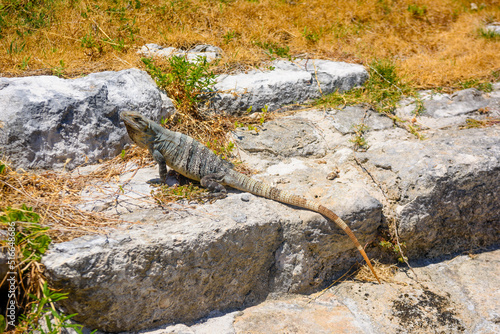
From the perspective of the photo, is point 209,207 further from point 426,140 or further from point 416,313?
point 426,140

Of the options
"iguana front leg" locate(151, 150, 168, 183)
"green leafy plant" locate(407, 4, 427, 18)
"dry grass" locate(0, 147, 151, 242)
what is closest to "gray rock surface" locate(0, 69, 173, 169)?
"dry grass" locate(0, 147, 151, 242)

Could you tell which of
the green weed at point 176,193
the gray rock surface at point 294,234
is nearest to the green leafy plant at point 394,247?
the gray rock surface at point 294,234

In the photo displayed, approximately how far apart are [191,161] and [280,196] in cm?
97

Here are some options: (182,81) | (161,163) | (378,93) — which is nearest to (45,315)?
(161,163)

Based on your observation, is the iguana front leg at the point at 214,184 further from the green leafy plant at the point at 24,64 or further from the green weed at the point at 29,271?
the green leafy plant at the point at 24,64

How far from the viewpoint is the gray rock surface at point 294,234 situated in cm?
291

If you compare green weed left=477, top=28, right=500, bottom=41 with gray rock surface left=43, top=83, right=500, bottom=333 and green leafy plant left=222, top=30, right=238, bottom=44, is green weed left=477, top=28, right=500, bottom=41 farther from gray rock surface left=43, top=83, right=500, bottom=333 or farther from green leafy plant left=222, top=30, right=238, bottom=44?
green leafy plant left=222, top=30, right=238, bottom=44

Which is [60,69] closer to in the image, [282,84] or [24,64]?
[24,64]

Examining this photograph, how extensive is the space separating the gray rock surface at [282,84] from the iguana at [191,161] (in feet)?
4.30

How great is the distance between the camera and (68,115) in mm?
4031

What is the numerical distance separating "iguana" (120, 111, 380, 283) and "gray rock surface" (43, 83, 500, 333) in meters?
0.12

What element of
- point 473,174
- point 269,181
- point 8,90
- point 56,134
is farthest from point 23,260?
point 473,174

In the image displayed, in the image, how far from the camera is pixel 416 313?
3.46 m

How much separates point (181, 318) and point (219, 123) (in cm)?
245
